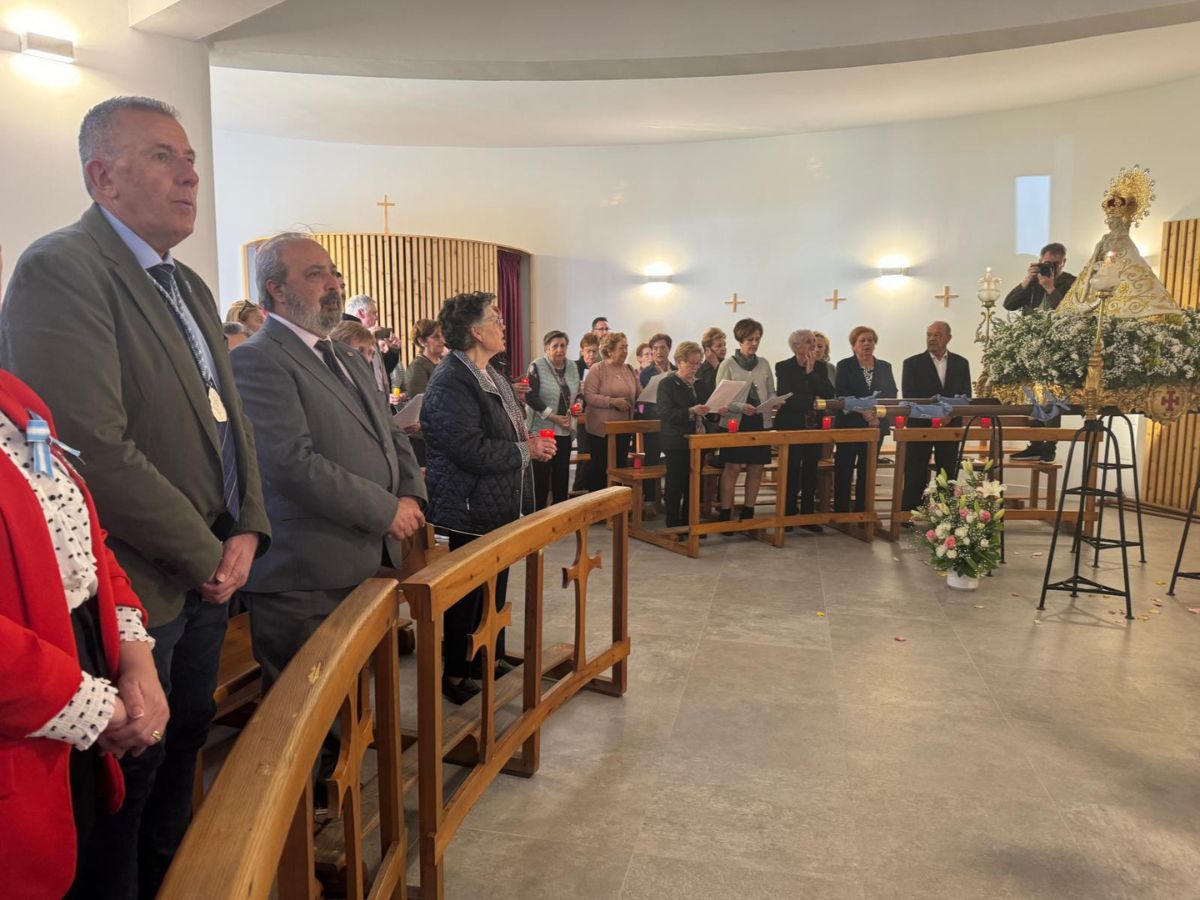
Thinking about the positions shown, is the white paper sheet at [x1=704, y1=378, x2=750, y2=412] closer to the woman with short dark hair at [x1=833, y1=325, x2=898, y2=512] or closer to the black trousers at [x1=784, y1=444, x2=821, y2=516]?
the black trousers at [x1=784, y1=444, x2=821, y2=516]

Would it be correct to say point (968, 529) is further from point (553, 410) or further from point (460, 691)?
point (460, 691)

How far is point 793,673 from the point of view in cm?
342

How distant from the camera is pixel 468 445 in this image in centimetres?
289

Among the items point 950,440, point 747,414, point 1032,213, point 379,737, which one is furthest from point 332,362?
point 1032,213

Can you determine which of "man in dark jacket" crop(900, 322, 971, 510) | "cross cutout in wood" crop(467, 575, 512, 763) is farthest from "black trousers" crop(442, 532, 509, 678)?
"man in dark jacket" crop(900, 322, 971, 510)

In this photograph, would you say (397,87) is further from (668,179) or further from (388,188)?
(668,179)

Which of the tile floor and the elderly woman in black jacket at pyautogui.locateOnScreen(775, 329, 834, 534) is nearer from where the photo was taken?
the tile floor

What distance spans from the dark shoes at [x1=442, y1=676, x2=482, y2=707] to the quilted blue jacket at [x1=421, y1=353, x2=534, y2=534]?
53 centimetres

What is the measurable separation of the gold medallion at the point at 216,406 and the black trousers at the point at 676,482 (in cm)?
419

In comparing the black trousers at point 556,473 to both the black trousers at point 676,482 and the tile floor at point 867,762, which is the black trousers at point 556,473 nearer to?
the black trousers at point 676,482

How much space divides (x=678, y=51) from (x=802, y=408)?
252cm

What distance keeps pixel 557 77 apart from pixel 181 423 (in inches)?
→ 200

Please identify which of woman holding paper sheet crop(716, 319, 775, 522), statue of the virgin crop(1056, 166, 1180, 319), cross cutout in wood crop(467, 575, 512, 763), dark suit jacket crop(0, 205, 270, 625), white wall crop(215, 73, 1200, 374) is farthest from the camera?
white wall crop(215, 73, 1200, 374)

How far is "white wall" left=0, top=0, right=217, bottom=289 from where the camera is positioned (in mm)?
3932
